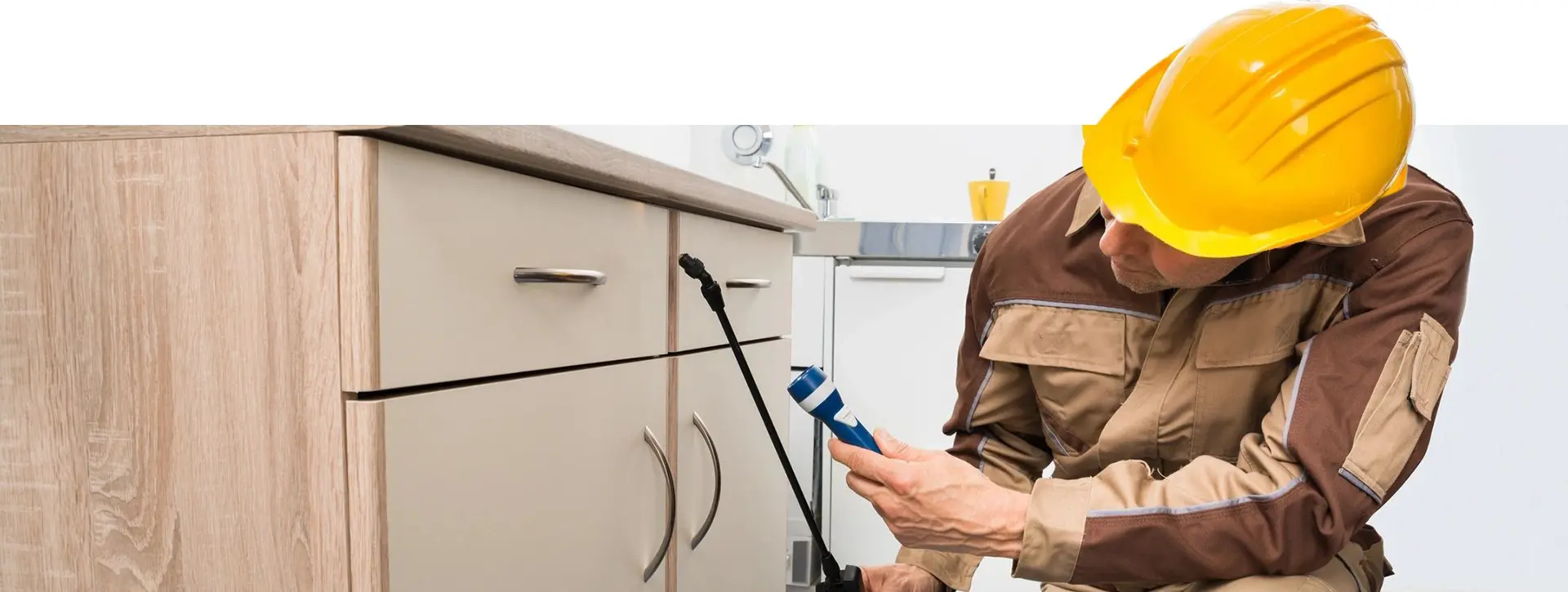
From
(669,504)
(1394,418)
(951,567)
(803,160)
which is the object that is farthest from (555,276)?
(803,160)

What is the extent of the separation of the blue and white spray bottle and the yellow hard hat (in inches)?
12.0

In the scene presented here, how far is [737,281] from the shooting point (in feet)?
3.66

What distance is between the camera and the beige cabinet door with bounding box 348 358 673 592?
0.54 meters

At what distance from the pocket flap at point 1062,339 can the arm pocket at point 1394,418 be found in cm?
24

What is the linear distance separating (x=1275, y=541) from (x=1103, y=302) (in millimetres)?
292

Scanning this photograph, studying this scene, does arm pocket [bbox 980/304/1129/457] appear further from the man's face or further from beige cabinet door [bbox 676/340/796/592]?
beige cabinet door [bbox 676/340/796/592]

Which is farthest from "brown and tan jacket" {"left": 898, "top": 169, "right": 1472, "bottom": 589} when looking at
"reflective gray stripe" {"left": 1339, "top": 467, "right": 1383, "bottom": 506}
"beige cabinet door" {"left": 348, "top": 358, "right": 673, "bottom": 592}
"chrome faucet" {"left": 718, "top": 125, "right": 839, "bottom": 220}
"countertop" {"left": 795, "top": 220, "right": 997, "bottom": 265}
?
"chrome faucet" {"left": 718, "top": 125, "right": 839, "bottom": 220}

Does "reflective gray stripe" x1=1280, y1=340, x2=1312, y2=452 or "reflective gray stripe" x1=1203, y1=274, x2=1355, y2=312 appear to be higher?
"reflective gray stripe" x1=1203, y1=274, x2=1355, y2=312

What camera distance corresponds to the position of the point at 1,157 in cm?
57

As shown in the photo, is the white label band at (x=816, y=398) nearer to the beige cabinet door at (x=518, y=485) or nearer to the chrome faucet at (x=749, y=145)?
the beige cabinet door at (x=518, y=485)

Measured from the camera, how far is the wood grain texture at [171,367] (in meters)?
0.52

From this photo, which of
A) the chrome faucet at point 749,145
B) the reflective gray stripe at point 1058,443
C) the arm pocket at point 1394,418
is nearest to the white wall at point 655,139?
the chrome faucet at point 749,145

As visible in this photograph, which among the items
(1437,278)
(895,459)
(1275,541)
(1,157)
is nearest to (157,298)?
(1,157)

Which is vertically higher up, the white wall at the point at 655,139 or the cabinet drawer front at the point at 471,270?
the white wall at the point at 655,139
